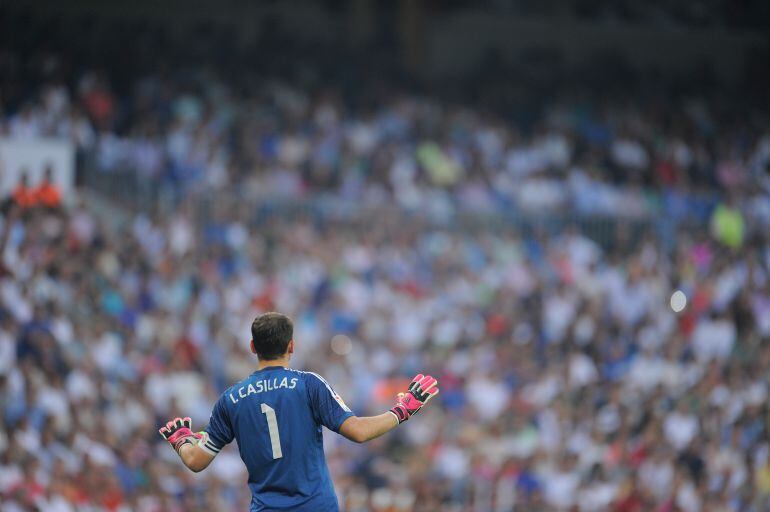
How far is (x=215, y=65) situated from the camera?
2012cm

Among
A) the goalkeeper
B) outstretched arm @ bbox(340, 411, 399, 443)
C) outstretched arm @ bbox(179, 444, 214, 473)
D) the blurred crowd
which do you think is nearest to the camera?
outstretched arm @ bbox(340, 411, 399, 443)

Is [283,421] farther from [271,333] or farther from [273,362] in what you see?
[271,333]

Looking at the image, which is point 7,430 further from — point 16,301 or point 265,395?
point 265,395

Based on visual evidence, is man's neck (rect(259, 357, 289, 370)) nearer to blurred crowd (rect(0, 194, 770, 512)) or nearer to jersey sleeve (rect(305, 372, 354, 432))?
jersey sleeve (rect(305, 372, 354, 432))

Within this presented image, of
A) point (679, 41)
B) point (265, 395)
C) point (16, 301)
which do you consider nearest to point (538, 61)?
point (679, 41)

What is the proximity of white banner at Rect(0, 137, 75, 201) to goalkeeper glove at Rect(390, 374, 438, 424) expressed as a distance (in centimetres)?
942

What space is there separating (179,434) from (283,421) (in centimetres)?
57

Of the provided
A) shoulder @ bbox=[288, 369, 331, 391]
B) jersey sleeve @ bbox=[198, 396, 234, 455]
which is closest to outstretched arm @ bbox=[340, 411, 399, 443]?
shoulder @ bbox=[288, 369, 331, 391]

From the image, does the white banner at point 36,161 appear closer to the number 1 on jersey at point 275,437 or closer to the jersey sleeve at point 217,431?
the jersey sleeve at point 217,431

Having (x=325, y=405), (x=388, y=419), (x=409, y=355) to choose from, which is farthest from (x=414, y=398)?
(x=409, y=355)

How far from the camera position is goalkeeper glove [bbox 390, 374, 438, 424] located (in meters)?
5.65

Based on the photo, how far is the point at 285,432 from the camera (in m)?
5.66

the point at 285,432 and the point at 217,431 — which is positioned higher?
the point at 217,431

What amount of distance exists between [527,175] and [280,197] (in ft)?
16.1
